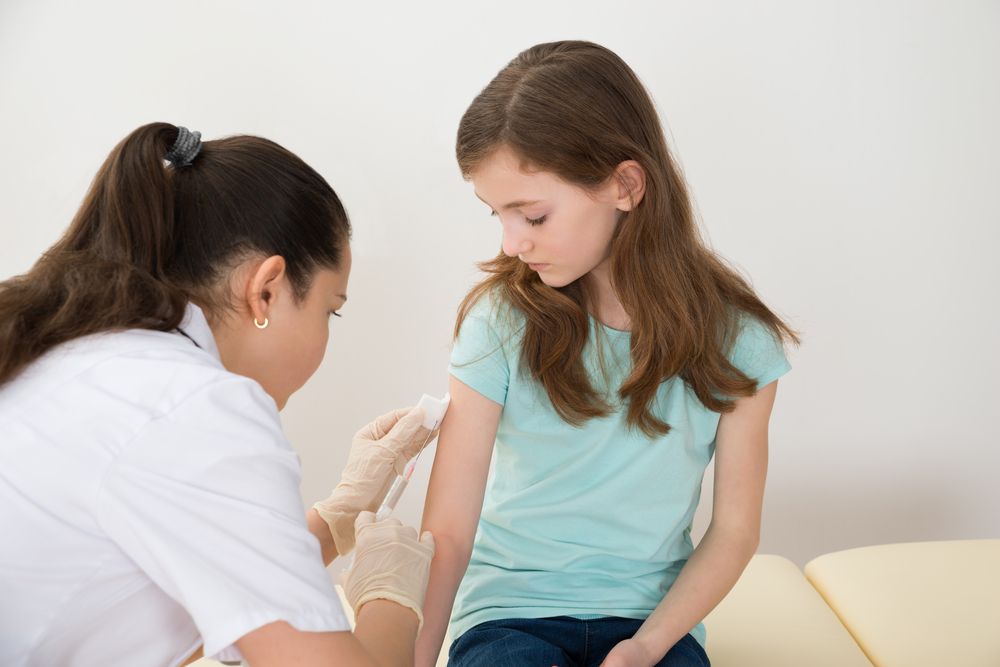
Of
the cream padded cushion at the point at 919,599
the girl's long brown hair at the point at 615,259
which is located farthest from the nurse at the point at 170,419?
the cream padded cushion at the point at 919,599

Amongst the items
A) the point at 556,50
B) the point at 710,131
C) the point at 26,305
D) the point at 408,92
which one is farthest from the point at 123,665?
the point at 710,131

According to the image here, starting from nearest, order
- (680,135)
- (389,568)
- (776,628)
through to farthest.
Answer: (389,568), (776,628), (680,135)

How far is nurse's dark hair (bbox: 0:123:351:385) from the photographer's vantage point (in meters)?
0.99

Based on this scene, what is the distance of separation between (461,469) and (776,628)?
2.04ft

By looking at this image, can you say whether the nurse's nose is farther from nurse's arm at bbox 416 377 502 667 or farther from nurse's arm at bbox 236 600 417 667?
nurse's arm at bbox 236 600 417 667

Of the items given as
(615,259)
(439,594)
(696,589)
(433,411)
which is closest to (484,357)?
(433,411)

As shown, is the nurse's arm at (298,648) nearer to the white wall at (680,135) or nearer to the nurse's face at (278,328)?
the nurse's face at (278,328)

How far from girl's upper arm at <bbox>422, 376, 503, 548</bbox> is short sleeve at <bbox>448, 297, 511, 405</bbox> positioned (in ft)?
0.05

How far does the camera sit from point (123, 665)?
1028 millimetres

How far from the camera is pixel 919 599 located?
5.79ft

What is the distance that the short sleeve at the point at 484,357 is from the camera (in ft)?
4.81

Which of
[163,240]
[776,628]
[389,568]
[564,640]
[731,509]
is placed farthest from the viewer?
[776,628]

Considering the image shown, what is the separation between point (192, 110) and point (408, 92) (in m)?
→ 0.46

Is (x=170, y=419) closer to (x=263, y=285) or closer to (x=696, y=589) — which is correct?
(x=263, y=285)
